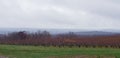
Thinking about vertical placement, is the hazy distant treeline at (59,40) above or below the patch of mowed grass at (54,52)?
above

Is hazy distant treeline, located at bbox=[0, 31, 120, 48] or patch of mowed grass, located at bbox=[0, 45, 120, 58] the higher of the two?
hazy distant treeline, located at bbox=[0, 31, 120, 48]

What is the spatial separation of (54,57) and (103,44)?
25.0m

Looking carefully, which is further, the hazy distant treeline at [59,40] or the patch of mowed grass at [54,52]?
the hazy distant treeline at [59,40]

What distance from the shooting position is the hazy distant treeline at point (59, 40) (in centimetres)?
6512

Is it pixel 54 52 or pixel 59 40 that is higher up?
pixel 59 40

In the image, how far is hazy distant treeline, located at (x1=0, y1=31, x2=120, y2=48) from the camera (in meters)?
65.1

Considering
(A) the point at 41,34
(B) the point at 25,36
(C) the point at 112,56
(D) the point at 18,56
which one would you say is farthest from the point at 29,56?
(A) the point at 41,34

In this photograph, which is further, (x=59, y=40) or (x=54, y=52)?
(x=59, y=40)

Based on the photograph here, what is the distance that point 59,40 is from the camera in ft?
241

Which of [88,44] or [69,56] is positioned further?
[88,44]

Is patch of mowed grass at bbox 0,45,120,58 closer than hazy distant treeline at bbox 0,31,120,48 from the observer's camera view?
Yes

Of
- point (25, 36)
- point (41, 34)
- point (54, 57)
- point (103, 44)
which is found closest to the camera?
point (54, 57)

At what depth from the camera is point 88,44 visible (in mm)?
65438

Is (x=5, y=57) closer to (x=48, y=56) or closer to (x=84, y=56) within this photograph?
(x=48, y=56)
